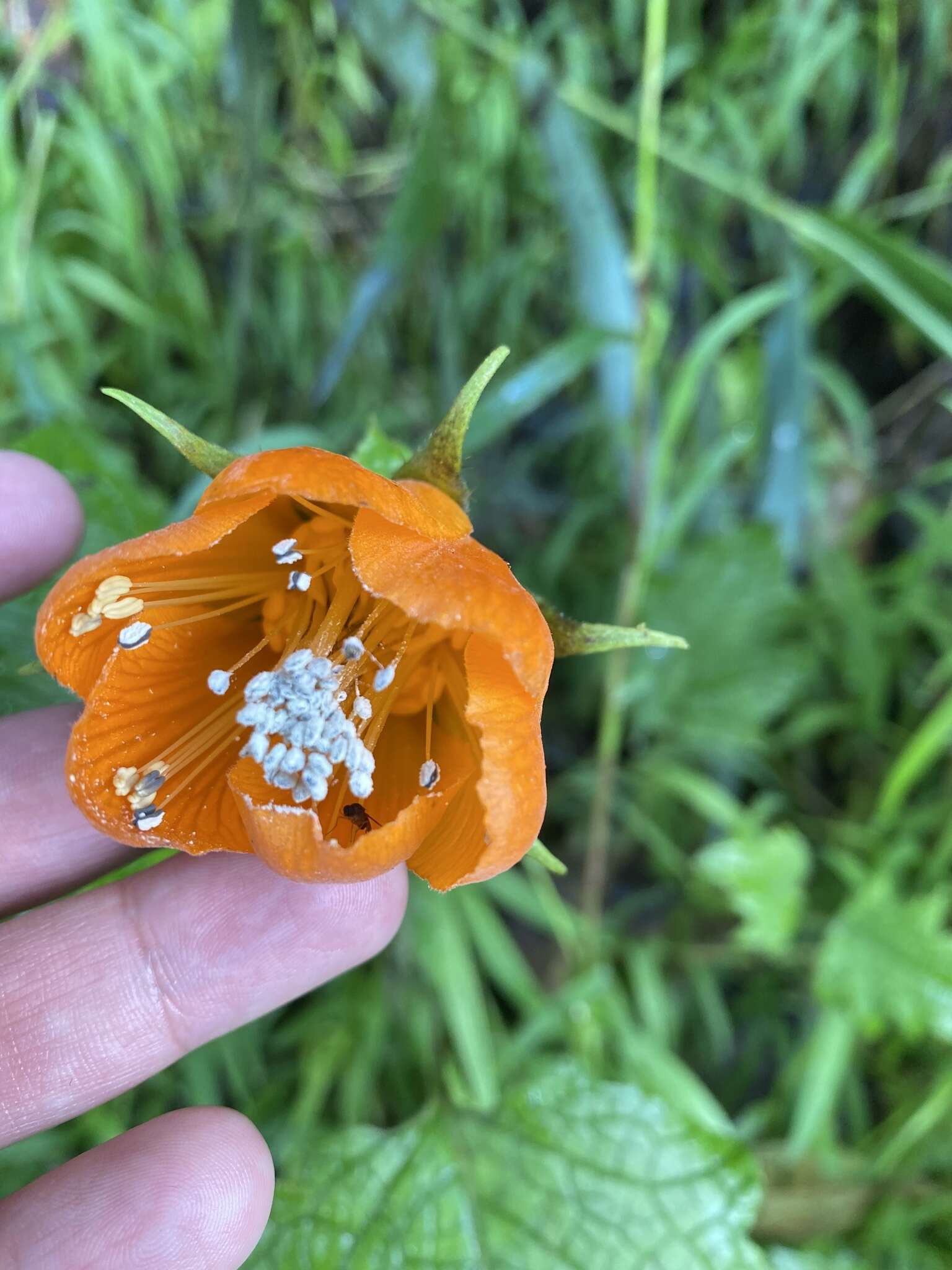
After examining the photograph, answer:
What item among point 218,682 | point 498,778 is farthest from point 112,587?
point 498,778

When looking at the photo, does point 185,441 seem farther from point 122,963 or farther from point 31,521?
point 122,963

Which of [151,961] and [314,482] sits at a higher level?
[314,482]

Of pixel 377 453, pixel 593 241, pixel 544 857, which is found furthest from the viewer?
pixel 593 241

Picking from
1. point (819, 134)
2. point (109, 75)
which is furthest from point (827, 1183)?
point (109, 75)

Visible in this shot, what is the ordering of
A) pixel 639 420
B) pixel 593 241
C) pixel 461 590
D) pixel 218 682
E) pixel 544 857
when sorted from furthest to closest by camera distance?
pixel 593 241, pixel 639 420, pixel 218 682, pixel 544 857, pixel 461 590

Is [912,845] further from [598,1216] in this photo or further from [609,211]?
[609,211]

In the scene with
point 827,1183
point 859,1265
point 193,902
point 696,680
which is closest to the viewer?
point 193,902

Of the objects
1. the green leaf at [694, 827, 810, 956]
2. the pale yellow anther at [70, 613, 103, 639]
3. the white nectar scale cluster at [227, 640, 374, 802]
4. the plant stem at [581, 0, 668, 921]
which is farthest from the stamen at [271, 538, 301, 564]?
the green leaf at [694, 827, 810, 956]
